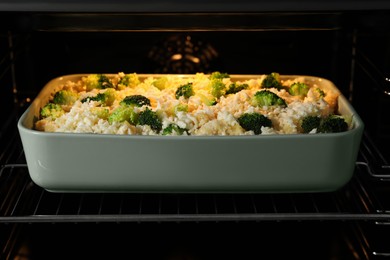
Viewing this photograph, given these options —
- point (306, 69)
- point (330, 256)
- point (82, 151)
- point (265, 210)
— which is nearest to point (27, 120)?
point (82, 151)

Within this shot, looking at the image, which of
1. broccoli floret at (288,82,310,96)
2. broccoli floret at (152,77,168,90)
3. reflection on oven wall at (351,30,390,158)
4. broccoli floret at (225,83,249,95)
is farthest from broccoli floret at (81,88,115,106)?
reflection on oven wall at (351,30,390,158)

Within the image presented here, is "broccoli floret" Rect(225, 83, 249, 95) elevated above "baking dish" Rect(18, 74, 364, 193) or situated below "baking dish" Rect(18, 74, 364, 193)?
above

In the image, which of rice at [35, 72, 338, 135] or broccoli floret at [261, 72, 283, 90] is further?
broccoli floret at [261, 72, 283, 90]

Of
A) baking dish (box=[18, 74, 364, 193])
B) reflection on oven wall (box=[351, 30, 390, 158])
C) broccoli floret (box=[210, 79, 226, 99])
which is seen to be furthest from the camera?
reflection on oven wall (box=[351, 30, 390, 158])

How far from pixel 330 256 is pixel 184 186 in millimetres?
318

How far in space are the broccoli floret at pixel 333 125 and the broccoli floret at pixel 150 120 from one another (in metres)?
0.29

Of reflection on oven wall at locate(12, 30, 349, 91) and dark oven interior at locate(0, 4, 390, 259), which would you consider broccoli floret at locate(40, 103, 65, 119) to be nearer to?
dark oven interior at locate(0, 4, 390, 259)

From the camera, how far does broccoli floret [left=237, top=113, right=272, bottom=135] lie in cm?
119

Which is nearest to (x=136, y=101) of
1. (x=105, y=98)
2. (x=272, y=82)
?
(x=105, y=98)

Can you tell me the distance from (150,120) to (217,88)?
0.76 feet

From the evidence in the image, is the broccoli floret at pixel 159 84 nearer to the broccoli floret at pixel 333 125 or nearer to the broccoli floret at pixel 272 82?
the broccoli floret at pixel 272 82

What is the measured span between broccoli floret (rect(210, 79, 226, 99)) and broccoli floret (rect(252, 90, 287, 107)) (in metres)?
0.11

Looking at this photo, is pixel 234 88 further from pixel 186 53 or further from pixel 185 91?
pixel 186 53

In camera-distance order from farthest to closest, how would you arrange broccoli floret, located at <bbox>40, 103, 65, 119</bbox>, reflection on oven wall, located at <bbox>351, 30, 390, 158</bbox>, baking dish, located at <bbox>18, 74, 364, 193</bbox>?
reflection on oven wall, located at <bbox>351, 30, 390, 158</bbox> → broccoli floret, located at <bbox>40, 103, 65, 119</bbox> → baking dish, located at <bbox>18, 74, 364, 193</bbox>
